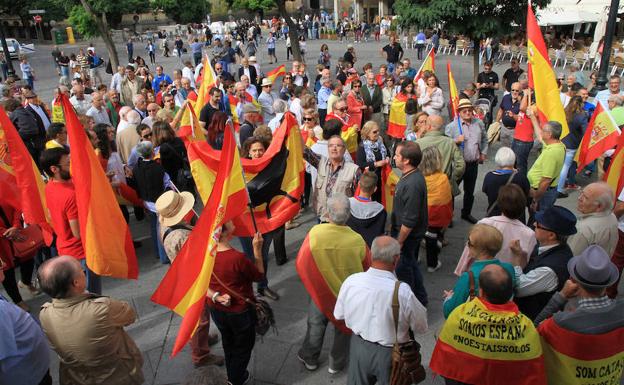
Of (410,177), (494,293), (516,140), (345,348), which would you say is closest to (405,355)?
(494,293)

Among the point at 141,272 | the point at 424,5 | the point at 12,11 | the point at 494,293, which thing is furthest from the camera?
the point at 12,11

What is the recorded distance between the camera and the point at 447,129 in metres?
7.16

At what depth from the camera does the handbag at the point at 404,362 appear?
3.17 m

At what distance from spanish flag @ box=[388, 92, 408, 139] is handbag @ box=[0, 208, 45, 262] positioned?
6126 mm

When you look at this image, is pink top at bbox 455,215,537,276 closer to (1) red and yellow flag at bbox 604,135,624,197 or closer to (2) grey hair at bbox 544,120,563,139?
(1) red and yellow flag at bbox 604,135,624,197

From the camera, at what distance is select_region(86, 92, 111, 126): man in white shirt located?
9242 mm

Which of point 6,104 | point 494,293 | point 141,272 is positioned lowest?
point 141,272

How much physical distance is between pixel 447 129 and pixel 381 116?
151 inches

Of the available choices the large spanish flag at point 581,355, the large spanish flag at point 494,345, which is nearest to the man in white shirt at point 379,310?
the large spanish flag at point 494,345

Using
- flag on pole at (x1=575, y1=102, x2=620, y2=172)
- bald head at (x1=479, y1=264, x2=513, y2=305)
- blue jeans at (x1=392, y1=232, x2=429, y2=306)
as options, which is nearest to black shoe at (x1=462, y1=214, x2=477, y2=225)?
flag on pole at (x1=575, y1=102, x2=620, y2=172)

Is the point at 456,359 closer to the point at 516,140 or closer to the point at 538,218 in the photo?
the point at 538,218

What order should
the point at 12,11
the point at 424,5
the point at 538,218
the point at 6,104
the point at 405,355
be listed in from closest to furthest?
the point at 405,355 < the point at 538,218 < the point at 6,104 < the point at 424,5 < the point at 12,11

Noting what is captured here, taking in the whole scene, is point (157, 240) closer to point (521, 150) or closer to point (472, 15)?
point (521, 150)

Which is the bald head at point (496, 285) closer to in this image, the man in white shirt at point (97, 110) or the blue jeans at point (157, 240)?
the blue jeans at point (157, 240)
